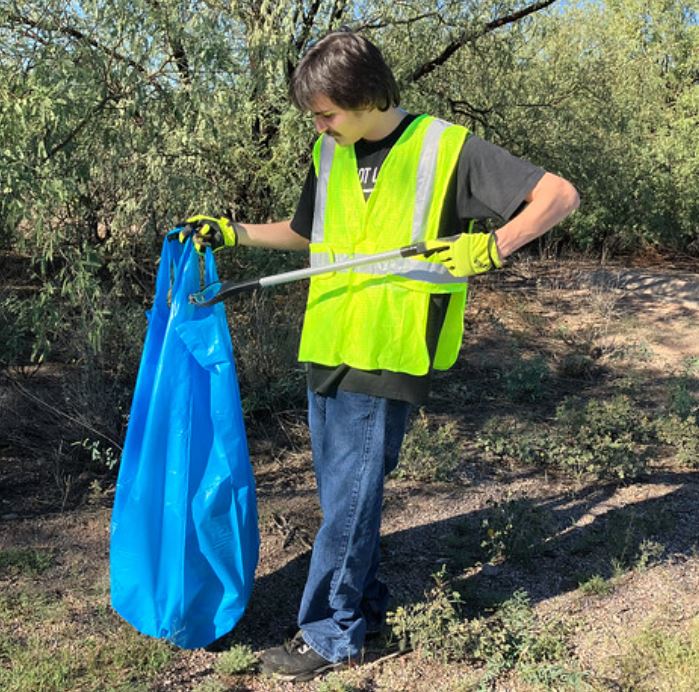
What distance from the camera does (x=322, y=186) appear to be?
240 centimetres

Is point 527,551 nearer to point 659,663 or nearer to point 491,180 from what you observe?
point 659,663

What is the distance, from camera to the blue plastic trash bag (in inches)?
96.8

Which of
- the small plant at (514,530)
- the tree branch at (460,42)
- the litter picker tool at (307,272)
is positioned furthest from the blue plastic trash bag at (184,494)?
the tree branch at (460,42)

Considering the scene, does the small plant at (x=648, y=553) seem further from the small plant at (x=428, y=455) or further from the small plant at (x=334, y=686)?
the small plant at (x=334, y=686)

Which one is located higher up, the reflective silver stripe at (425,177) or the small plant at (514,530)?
the reflective silver stripe at (425,177)

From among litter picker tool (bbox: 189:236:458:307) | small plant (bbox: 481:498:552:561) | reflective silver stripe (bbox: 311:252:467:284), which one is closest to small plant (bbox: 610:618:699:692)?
small plant (bbox: 481:498:552:561)

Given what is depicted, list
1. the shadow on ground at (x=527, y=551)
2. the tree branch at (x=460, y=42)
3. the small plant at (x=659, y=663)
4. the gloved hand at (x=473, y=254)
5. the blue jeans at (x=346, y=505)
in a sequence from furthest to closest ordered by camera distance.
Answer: the tree branch at (x=460, y=42) < the shadow on ground at (x=527, y=551) < the small plant at (x=659, y=663) < the blue jeans at (x=346, y=505) < the gloved hand at (x=473, y=254)

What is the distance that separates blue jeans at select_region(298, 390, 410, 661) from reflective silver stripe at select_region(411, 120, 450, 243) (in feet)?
1.63

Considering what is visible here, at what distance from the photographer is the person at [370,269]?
2.09 meters

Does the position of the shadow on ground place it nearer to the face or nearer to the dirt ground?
the dirt ground

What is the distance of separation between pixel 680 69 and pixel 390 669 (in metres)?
13.2

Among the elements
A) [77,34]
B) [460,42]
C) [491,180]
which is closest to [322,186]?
[491,180]

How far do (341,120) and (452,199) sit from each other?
367mm

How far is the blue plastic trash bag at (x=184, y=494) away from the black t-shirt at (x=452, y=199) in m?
0.35
